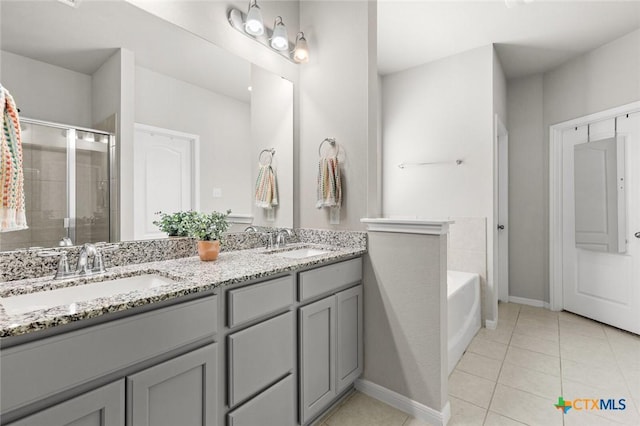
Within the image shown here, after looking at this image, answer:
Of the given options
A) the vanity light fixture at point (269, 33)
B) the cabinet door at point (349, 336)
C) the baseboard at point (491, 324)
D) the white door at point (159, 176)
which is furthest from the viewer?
the baseboard at point (491, 324)

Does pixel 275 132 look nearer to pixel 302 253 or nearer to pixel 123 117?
pixel 302 253

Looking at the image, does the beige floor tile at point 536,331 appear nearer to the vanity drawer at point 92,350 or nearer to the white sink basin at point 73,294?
the vanity drawer at point 92,350

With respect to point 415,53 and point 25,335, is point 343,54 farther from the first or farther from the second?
point 25,335

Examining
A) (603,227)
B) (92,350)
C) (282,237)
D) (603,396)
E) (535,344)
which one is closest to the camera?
(92,350)

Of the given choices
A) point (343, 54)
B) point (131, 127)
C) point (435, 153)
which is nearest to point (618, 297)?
point (435, 153)

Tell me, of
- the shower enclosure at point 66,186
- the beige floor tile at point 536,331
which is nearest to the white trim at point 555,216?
the beige floor tile at point 536,331

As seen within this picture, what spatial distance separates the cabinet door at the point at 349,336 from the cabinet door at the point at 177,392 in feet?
2.62

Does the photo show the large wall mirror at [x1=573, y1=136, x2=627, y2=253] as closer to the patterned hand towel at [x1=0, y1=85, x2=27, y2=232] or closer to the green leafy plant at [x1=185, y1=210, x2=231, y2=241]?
the green leafy plant at [x1=185, y1=210, x2=231, y2=241]

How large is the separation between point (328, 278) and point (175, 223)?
853mm

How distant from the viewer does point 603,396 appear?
6.29 ft

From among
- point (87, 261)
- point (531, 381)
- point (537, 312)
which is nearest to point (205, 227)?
point (87, 261)

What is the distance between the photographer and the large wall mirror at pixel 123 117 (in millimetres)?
1204

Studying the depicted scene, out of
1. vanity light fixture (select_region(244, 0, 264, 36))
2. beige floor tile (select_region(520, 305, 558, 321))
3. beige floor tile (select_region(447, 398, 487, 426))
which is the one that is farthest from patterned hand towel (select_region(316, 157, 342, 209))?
beige floor tile (select_region(520, 305, 558, 321))

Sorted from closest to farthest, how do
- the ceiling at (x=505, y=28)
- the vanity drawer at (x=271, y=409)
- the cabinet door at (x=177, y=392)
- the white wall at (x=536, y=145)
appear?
1. the cabinet door at (x=177, y=392)
2. the vanity drawer at (x=271, y=409)
3. the ceiling at (x=505, y=28)
4. the white wall at (x=536, y=145)
